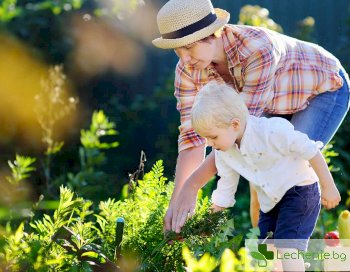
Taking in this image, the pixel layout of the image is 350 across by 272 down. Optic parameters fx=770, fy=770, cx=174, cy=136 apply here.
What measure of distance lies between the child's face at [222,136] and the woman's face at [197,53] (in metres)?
0.27

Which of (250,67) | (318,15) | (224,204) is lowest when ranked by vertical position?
(318,15)

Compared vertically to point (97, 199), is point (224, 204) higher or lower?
higher

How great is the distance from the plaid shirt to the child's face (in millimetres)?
168

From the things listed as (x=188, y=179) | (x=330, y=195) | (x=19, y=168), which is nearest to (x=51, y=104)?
(x=19, y=168)

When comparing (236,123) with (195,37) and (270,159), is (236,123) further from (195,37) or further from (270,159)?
(195,37)

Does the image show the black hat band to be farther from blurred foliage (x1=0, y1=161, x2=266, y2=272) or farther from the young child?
blurred foliage (x1=0, y1=161, x2=266, y2=272)

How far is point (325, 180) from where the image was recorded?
241cm

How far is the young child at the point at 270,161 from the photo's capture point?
2342 mm

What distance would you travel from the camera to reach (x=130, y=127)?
5312mm

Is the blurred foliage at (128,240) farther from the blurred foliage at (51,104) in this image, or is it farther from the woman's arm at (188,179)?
the blurred foliage at (51,104)

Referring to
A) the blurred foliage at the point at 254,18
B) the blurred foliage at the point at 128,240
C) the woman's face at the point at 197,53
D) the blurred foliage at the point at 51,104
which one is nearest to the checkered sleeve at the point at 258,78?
the woman's face at the point at 197,53

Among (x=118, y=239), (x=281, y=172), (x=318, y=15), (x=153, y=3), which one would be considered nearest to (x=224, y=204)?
(x=281, y=172)

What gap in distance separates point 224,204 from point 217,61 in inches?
19.8

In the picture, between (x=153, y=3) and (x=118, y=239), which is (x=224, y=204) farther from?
(x=153, y=3)
